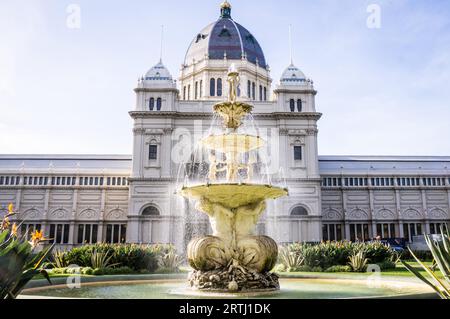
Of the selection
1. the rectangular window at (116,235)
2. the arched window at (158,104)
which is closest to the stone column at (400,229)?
the arched window at (158,104)

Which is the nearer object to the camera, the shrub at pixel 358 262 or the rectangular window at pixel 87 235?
the shrub at pixel 358 262

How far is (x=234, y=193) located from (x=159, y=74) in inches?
1599

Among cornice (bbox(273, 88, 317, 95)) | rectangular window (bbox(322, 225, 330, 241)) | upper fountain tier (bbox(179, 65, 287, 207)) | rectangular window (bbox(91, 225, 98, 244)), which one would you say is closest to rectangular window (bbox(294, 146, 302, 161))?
cornice (bbox(273, 88, 317, 95))

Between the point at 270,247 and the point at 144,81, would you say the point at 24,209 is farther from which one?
the point at 270,247

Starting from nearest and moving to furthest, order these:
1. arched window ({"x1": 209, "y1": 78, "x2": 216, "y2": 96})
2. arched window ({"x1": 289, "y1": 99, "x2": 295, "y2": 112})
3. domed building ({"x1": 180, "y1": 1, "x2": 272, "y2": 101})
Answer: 1. arched window ({"x1": 289, "y1": 99, "x2": 295, "y2": 112})
2. arched window ({"x1": 209, "y1": 78, "x2": 216, "y2": 96})
3. domed building ({"x1": 180, "y1": 1, "x2": 272, "y2": 101})

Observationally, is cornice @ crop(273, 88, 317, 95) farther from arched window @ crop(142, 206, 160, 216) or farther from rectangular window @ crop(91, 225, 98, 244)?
rectangular window @ crop(91, 225, 98, 244)

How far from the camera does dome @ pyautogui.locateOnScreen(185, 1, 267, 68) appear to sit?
57.4 m

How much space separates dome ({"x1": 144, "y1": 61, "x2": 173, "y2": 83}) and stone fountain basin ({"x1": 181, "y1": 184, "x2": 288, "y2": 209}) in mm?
38657

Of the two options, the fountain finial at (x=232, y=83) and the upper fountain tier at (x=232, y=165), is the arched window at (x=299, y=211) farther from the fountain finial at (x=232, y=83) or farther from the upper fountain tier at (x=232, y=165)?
the fountain finial at (x=232, y=83)

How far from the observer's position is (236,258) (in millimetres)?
10836

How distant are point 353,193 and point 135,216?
2783cm

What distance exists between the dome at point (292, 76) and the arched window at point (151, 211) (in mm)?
21361

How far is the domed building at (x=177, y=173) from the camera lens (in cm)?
4472

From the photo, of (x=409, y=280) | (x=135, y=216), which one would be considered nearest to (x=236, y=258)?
(x=409, y=280)
